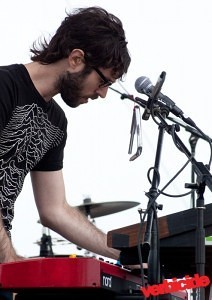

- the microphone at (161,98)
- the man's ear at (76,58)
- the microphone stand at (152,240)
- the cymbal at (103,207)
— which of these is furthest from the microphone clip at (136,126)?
the cymbal at (103,207)

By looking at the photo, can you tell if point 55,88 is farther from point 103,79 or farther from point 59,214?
point 59,214

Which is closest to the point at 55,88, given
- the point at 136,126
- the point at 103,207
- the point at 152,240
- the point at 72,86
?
the point at 72,86

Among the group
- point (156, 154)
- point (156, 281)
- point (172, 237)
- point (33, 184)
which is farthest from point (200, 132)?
point (33, 184)

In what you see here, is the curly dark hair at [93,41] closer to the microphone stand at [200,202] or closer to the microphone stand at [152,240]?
the microphone stand at [200,202]

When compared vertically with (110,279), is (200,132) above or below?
above

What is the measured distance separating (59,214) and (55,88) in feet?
2.19

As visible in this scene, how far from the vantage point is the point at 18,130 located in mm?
3141

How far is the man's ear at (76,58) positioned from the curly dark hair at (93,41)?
0.07ft

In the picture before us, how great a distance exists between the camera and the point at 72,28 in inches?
130

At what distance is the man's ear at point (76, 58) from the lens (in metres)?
3.20

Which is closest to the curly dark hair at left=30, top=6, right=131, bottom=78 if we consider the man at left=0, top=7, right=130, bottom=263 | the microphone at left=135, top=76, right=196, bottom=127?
the man at left=0, top=7, right=130, bottom=263

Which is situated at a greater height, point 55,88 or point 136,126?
point 55,88

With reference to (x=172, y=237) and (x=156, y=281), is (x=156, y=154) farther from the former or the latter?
(x=156, y=281)

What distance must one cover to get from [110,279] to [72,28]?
4.57ft
